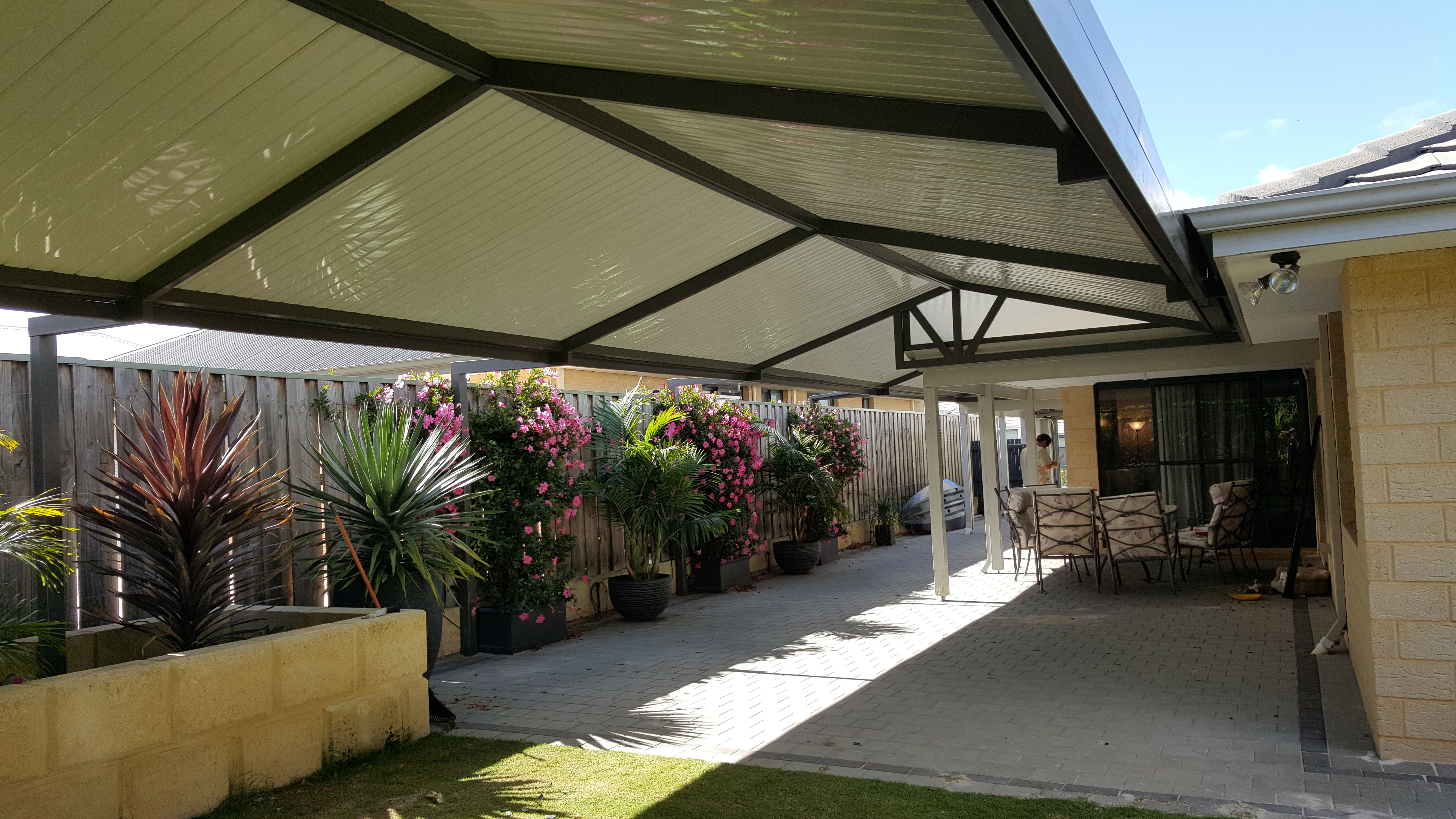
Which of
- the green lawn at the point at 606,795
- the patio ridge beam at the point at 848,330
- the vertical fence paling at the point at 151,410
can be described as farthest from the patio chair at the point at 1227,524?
the green lawn at the point at 606,795

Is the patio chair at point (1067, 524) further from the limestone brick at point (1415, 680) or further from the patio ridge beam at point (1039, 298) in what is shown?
the limestone brick at point (1415, 680)

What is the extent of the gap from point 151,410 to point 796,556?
26.0 ft

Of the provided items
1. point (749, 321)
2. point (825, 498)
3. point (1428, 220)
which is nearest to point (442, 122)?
point (1428, 220)

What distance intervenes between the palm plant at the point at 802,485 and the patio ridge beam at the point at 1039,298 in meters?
3.56

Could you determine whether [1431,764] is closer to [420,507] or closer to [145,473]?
[420,507]

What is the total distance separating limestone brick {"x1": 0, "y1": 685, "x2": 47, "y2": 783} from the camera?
3.39 meters

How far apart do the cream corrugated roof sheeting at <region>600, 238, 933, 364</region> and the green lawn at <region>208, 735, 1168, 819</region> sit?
12.3 feet

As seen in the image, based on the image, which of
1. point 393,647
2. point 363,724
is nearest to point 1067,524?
point 393,647

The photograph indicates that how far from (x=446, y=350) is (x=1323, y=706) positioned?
5466mm

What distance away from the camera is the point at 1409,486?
4.36 metres

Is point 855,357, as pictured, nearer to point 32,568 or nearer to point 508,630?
point 508,630

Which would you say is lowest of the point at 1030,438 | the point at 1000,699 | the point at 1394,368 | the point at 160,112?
the point at 1000,699

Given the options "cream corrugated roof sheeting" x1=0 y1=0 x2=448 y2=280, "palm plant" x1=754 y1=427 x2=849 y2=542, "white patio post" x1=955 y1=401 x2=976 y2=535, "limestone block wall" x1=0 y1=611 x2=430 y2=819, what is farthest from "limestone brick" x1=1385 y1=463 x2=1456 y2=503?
"white patio post" x1=955 y1=401 x2=976 y2=535

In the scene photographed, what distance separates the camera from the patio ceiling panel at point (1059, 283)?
7297 mm
